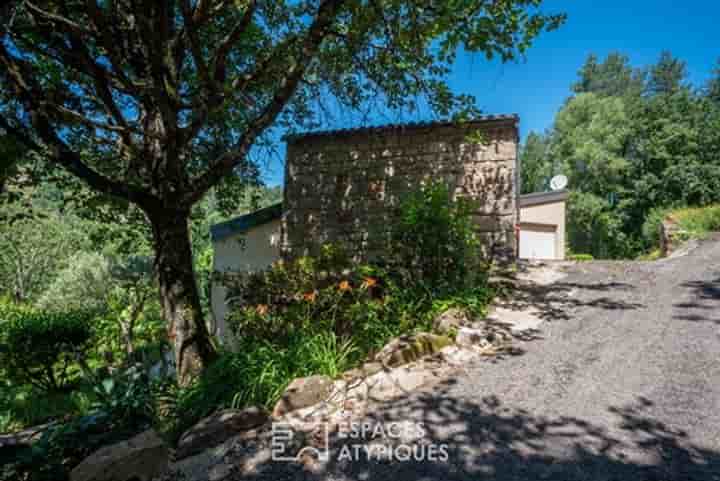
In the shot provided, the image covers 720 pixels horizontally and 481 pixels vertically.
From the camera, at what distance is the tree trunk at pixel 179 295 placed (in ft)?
12.6

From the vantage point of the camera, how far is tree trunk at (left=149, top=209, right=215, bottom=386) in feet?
12.6

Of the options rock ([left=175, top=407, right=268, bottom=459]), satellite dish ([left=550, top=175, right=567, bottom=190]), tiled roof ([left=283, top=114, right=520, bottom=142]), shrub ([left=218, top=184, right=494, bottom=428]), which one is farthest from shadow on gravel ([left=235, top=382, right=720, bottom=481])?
satellite dish ([left=550, top=175, right=567, bottom=190])

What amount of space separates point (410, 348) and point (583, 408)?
135 centimetres

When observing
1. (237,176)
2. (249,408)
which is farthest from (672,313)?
(237,176)

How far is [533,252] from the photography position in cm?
1245

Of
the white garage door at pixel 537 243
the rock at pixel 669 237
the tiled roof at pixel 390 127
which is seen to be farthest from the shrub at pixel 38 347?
the white garage door at pixel 537 243

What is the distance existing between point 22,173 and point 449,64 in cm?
661

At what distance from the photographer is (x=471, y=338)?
3318 millimetres

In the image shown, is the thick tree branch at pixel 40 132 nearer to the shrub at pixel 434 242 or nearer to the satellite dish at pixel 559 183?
the shrub at pixel 434 242

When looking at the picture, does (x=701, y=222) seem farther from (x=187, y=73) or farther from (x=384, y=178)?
(x=187, y=73)

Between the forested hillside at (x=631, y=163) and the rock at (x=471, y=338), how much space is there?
15.3 metres

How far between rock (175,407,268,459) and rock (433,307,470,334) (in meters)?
1.91

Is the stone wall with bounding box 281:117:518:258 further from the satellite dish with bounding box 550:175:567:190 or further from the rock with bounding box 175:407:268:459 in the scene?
the satellite dish with bounding box 550:175:567:190

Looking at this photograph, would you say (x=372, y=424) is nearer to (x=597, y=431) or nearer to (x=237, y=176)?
(x=597, y=431)
